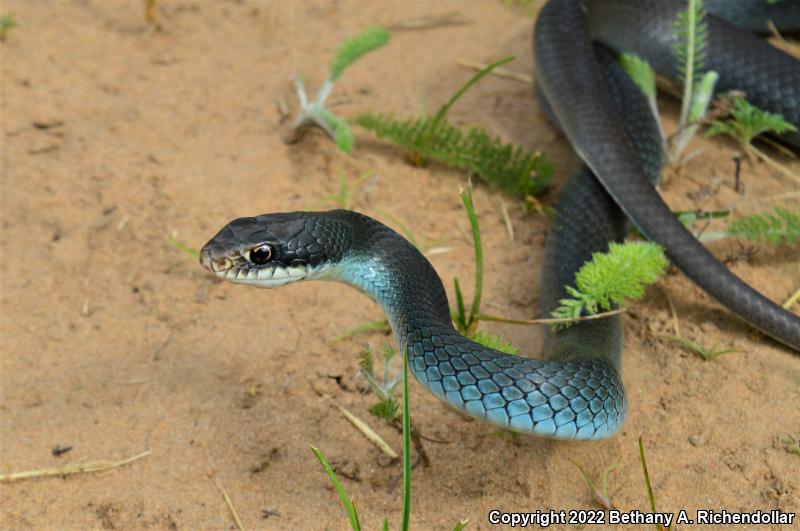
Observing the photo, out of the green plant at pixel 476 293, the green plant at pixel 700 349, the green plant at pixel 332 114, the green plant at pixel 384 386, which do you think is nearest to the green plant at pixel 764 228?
the green plant at pixel 700 349

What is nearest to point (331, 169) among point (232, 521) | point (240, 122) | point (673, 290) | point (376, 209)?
point (376, 209)

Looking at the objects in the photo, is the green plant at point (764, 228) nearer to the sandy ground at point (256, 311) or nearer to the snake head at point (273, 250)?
the sandy ground at point (256, 311)

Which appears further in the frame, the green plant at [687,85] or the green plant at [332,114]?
the green plant at [332,114]

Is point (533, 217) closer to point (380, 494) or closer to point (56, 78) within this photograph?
point (380, 494)

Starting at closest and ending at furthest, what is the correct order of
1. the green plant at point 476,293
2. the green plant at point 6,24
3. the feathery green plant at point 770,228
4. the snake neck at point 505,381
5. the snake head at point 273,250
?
the snake neck at point 505,381, the snake head at point 273,250, the green plant at point 476,293, the feathery green plant at point 770,228, the green plant at point 6,24

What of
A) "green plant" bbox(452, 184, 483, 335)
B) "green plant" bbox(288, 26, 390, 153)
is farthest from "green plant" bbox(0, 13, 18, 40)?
"green plant" bbox(452, 184, 483, 335)
